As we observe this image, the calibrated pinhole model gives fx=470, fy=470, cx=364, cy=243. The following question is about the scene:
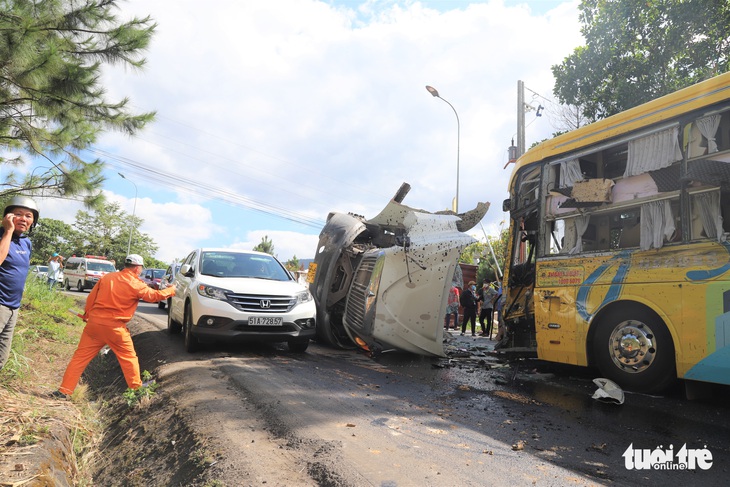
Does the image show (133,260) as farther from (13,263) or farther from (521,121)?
(521,121)

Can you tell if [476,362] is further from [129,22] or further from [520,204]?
[129,22]

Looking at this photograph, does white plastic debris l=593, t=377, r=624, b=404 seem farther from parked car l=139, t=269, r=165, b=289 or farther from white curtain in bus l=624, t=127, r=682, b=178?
parked car l=139, t=269, r=165, b=289

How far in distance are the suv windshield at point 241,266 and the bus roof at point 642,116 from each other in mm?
4482

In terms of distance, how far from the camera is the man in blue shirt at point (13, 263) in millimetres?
3826

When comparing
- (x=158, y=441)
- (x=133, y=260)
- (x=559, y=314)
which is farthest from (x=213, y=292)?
(x=559, y=314)

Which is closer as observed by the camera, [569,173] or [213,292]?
[569,173]

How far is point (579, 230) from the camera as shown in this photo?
5680mm

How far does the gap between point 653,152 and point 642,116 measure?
446 millimetres

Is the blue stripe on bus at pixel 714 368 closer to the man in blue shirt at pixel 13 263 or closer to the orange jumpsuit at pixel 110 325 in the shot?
the orange jumpsuit at pixel 110 325

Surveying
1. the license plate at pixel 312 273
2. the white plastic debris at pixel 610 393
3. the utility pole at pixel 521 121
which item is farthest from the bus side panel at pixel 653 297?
the utility pole at pixel 521 121

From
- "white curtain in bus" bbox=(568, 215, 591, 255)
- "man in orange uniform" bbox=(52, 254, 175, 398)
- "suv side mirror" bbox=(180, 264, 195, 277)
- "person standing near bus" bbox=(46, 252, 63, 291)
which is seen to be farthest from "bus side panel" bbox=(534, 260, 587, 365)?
"person standing near bus" bbox=(46, 252, 63, 291)

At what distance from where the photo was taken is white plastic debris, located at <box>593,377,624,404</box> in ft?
15.5

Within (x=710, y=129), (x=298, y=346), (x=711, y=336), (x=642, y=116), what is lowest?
(x=298, y=346)

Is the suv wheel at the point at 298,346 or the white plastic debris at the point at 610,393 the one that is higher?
the white plastic debris at the point at 610,393
